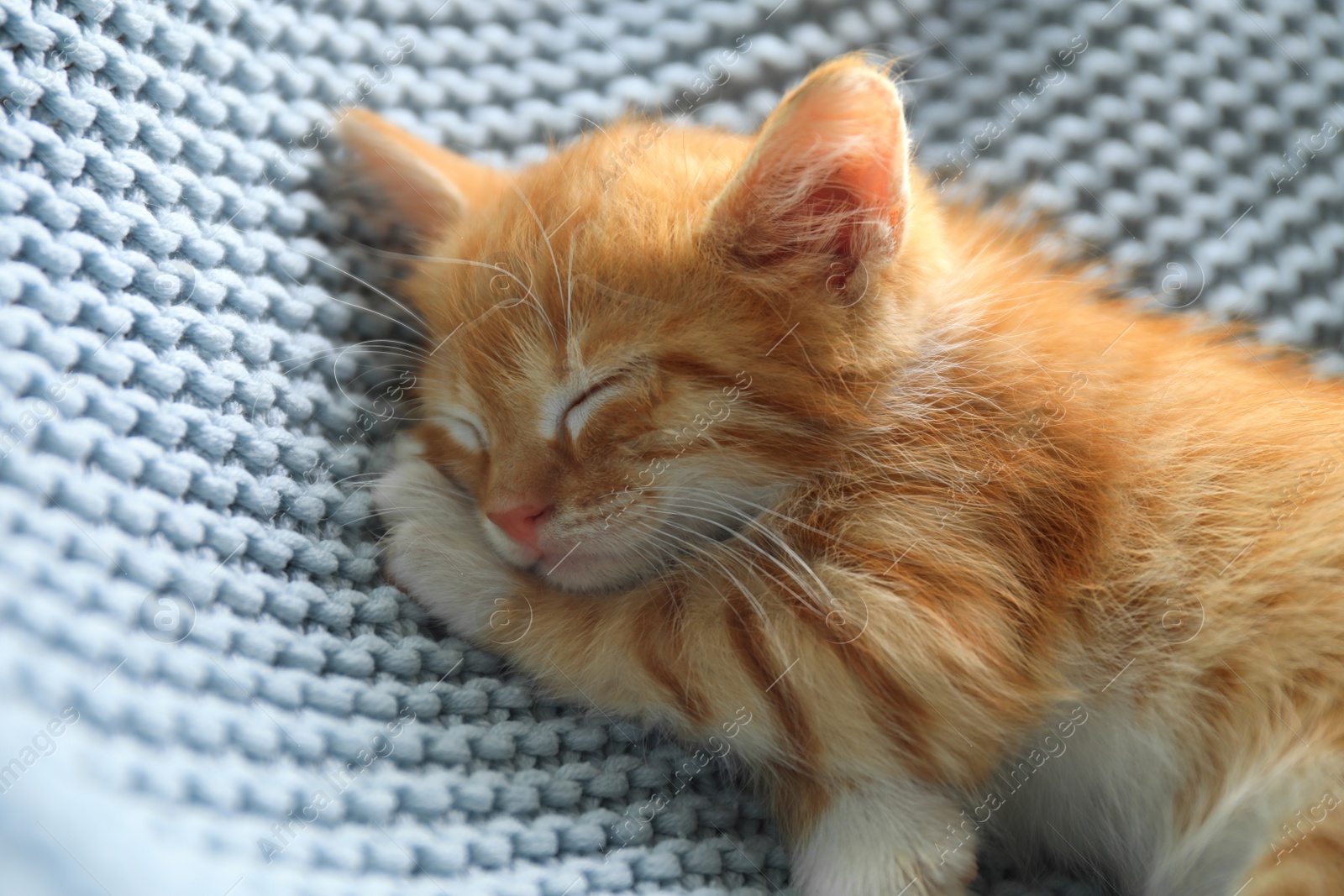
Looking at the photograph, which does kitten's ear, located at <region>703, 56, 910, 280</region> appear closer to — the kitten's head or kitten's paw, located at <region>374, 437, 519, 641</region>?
the kitten's head

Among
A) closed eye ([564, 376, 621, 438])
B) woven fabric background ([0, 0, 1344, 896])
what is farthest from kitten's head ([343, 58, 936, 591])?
woven fabric background ([0, 0, 1344, 896])

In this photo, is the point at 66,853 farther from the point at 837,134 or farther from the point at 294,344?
the point at 837,134

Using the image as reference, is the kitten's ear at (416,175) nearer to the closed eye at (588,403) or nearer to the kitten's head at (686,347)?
the kitten's head at (686,347)

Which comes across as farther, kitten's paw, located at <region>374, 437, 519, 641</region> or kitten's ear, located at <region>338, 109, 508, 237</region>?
kitten's ear, located at <region>338, 109, 508, 237</region>

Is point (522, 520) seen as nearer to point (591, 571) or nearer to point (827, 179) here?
point (591, 571)

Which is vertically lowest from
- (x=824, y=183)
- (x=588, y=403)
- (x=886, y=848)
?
(x=886, y=848)

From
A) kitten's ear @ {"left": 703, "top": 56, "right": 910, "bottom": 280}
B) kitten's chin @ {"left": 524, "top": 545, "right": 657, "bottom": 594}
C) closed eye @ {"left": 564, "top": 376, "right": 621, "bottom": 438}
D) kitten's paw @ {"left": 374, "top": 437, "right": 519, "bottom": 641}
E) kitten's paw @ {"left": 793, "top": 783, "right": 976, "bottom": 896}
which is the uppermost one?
kitten's ear @ {"left": 703, "top": 56, "right": 910, "bottom": 280}

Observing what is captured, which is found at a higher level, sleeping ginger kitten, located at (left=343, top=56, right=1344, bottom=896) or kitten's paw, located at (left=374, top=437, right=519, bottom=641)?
sleeping ginger kitten, located at (left=343, top=56, right=1344, bottom=896)

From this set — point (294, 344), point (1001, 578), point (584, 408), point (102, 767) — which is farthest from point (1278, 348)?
point (102, 767)

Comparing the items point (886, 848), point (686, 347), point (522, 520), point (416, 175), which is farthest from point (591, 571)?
point (416, 175)
